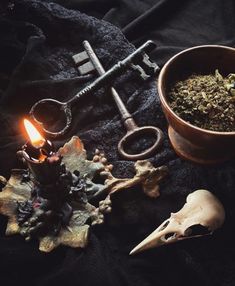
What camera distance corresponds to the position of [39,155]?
0.91 m

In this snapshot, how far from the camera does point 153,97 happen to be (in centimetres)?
134

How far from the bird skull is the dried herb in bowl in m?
0.18

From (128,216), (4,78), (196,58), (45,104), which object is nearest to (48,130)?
(45,104)

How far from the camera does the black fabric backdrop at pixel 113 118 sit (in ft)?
3.40

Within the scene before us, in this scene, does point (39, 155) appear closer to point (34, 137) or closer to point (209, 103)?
point (34, 137)

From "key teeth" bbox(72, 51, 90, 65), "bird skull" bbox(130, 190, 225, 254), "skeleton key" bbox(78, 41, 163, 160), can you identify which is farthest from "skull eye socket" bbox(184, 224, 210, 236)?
"key teeth" bbox(72, 51, 90, 65)

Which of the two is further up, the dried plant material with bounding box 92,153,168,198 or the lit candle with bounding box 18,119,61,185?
the lit candle with bounding box 18,119,61,185

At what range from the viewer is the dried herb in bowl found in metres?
1.07

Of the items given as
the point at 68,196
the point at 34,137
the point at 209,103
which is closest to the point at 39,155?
the point at 34,137

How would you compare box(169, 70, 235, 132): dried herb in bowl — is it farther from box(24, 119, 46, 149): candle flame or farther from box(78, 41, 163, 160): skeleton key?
box(24, 119, 46, 149): candle flame

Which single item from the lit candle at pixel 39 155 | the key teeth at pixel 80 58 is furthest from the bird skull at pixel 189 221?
the key teeth at pixel 80 58

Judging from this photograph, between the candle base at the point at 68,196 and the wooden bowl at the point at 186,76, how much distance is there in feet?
0.31

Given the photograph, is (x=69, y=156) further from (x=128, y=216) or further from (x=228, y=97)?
(x=228, y=97)

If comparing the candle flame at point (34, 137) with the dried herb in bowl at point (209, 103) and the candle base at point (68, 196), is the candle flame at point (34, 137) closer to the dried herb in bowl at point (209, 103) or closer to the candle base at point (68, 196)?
the candle base at point (68, 196)
